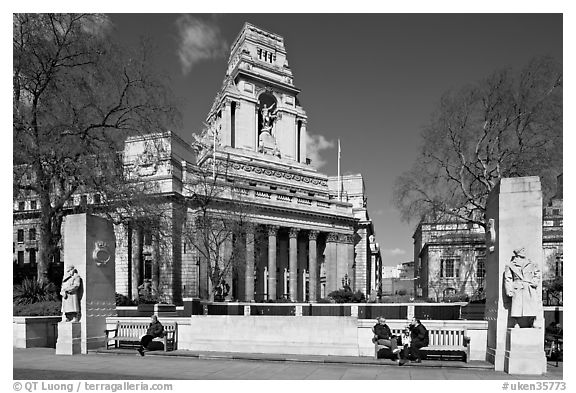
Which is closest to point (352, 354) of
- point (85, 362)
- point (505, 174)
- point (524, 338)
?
point (524, 338)

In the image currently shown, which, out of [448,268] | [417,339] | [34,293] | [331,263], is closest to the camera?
[417,339]

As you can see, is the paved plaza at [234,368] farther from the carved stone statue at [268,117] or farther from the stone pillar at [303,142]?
the stone pillar at [303,142]

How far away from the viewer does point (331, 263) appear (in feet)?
263

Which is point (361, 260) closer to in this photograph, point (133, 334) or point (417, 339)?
point (133, 334)

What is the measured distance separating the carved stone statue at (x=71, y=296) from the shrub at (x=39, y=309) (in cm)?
321

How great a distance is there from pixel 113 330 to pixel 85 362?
296 centimetres

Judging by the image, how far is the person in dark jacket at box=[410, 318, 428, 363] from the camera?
48.6 ft

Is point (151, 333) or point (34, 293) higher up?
point (34, 293)

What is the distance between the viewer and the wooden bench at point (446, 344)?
14820mm

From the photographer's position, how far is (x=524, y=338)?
13.2 metres

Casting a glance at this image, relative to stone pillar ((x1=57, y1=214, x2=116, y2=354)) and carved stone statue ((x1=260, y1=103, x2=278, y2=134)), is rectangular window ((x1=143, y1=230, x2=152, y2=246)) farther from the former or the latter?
carved stone statue ((x1=260, y1=103, x2=278, y2=134))

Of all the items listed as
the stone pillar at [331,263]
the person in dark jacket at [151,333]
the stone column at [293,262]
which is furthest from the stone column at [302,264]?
the person in dark jacket at [151,333]

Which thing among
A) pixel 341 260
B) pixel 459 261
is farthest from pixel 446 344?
pixel 341 260

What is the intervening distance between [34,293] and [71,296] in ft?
19.6
